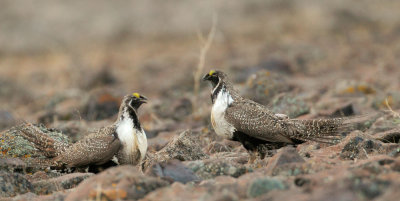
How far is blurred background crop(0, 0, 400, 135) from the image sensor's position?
12953 mm

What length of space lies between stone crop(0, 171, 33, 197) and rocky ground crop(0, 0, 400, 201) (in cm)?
2

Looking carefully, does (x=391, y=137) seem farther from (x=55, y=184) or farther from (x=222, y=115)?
(x=55, y=184)

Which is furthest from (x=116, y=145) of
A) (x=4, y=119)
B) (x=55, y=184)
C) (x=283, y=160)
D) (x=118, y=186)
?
(x=4, y=119)

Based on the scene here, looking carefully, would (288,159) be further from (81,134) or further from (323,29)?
(323,29)

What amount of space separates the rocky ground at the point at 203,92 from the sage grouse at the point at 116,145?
22 cm

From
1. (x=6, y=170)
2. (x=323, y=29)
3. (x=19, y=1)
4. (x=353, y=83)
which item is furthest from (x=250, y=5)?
(x=6, y=170)

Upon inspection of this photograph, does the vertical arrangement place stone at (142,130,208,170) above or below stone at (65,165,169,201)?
above

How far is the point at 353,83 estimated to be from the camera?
42.9ft

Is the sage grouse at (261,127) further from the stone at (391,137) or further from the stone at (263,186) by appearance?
the stone at (263,186)

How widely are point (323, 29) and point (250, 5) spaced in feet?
20.9

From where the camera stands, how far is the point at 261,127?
7.43m

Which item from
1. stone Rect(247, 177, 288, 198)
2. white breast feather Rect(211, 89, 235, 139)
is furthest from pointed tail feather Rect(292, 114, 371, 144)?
stone Rect(247, 177, 288, 198)

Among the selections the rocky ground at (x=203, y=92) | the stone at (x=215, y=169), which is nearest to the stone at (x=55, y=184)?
the rocky ground at (x=203, y=92)

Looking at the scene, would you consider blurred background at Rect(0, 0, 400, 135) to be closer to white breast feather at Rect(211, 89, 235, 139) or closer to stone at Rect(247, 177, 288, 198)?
white breast feather at Rect(211, 89, 235, 139)
